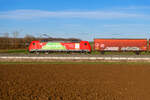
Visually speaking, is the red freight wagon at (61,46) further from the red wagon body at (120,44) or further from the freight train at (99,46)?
the red wagon body at (120,44)

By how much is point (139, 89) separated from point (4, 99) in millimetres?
7198

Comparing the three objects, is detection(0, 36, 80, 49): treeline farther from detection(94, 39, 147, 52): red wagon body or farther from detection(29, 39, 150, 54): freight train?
detection(94, 39, 147, 52): red wagon body

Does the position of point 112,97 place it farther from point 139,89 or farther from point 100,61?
point 100,61

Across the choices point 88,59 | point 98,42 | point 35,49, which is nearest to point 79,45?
Result: point 98,42

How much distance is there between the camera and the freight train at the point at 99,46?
129 feet

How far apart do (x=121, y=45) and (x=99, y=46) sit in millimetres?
4334

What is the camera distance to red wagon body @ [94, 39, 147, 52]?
39406 millimetres

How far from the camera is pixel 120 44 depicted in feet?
130

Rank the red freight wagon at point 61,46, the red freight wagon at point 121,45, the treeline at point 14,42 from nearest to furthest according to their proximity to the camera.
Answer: the red freight wagon at point 121,45
the red freight wagon at point 61,46
the treeline at point 14,42

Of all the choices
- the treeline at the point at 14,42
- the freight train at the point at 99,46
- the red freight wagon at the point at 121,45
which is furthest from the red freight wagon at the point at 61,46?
the treeline at the point at 14,42

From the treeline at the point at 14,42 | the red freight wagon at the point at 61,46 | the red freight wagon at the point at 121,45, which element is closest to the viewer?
the red freight wagon at the point at 121,45

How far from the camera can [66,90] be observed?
1085 cm

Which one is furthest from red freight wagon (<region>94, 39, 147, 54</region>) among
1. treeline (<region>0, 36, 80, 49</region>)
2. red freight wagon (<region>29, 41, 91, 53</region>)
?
treeline (<region>0, 36, 80, 49</region>)

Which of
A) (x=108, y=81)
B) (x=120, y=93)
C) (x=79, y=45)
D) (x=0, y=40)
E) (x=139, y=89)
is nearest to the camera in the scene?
(x=120, y=93)
